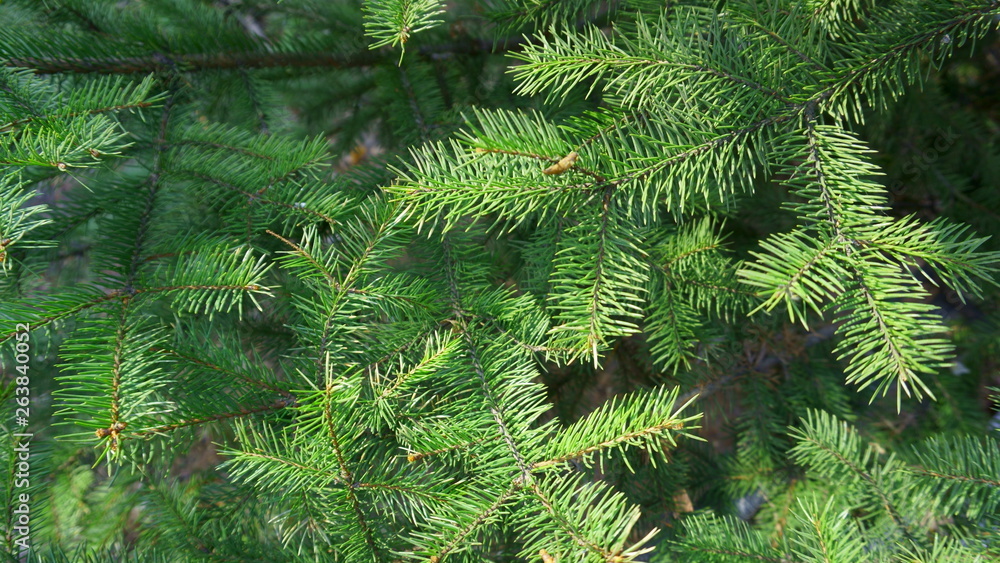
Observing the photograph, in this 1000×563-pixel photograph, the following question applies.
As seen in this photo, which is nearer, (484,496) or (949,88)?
(484,496)

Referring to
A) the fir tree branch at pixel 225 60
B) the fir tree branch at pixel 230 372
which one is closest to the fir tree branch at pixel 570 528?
the fir tree branch at pixel 230 372

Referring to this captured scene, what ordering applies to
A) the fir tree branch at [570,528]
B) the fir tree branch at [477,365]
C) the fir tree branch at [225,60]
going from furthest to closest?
1. the fir tree branch at [225,60]
2. the fir tree branch at [477,365]
3. the fir tree branch at [570,528]

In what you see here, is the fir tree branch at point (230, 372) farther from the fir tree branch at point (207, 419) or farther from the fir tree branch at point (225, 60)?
the fir tree branch at point (225, 60)

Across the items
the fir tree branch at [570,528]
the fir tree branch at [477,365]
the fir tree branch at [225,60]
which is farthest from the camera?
the fir tree branch at [225,60]

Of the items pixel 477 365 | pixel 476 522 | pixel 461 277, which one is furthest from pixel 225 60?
pixel 476 522

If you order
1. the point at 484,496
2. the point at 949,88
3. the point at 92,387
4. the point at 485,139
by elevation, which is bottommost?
the point at 484,496

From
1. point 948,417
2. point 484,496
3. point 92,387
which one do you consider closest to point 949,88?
point 948,417

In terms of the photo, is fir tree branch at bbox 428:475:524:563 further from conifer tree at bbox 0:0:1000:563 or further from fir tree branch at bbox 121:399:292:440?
fir tree branch at bbox 121:399:292:440

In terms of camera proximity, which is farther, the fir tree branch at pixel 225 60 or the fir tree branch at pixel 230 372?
the fir tree branch at pixel 225 60

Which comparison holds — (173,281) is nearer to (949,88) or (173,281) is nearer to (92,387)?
(92,387)
